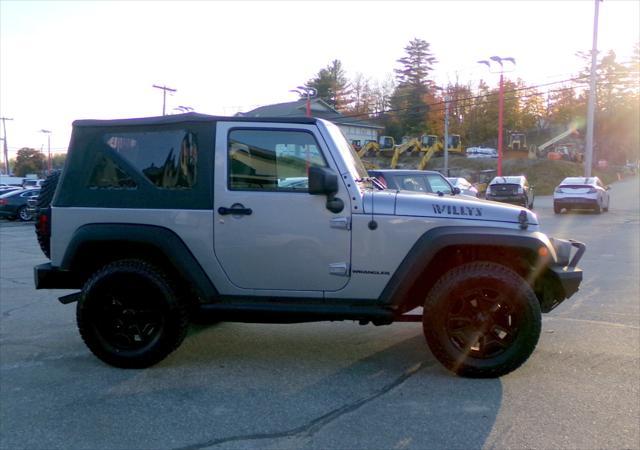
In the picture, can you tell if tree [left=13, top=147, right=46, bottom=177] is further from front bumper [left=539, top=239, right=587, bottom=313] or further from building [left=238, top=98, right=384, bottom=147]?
front bumper [left=539, top=239, right=587, bottom=313]

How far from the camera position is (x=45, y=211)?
522cm

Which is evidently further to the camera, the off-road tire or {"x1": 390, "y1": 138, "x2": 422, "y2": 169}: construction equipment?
{"x1": 390, "y1": 138, "x2": 422, "y2": 169}: construction equipment

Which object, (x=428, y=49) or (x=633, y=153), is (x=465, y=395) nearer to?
(x=428, y=49)

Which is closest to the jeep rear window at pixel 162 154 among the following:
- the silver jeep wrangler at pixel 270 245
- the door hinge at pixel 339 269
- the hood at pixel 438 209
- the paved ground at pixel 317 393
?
the silver jeep wrangler at pixel 270 245

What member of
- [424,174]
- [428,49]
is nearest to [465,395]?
[424,174]

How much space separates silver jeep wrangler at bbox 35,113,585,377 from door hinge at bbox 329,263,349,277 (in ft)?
0.04

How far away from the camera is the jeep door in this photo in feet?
15.9

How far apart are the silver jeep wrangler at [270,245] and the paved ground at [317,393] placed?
37 cm

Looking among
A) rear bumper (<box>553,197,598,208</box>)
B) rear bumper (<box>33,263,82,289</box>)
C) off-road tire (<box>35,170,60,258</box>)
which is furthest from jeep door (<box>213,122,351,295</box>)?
rear bumper (<box>553,197,598,208</box>)

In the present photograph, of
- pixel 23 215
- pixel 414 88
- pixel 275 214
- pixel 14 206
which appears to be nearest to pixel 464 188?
pixel 23 215

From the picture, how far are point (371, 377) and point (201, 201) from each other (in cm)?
195

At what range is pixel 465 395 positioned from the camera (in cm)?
451

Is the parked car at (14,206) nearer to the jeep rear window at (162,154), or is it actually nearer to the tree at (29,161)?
the jeep rear window at (162,154)

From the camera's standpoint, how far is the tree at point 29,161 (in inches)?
3659
